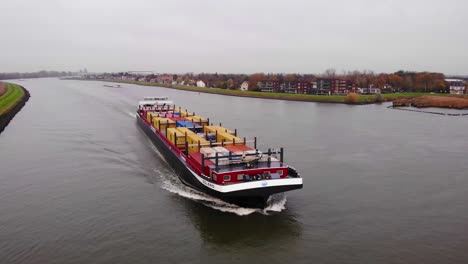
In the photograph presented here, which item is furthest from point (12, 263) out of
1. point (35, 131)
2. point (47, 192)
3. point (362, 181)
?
point (35, 131)

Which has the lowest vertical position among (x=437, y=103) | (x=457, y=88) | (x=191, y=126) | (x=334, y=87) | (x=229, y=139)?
(x=229, y=139)

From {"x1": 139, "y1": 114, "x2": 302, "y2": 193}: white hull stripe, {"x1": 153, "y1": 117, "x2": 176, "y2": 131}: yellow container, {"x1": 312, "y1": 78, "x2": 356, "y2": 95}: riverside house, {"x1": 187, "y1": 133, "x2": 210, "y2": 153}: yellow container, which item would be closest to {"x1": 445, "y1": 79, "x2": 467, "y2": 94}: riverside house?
{"x1": 312, "y1": 78, "x2": 356, "y2": 95}: riverside house

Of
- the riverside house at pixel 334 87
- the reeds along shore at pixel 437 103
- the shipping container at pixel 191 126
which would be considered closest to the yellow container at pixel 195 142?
the shipping container at pixel 191 126

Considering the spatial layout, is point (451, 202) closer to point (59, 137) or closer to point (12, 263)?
point (12, 263)

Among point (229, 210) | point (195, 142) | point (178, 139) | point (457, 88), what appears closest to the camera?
point (229, 210)

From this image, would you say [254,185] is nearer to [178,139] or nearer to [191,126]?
[178,139]

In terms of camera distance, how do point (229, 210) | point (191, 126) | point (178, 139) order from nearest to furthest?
point (229, 210) < point (178, 139) < point (191, 126)

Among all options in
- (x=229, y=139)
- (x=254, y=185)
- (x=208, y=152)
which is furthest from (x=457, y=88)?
(x=254, y=185)

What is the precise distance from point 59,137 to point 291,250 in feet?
89.7

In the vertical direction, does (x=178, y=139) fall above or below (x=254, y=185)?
above

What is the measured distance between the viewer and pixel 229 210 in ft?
56.7

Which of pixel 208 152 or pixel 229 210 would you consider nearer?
pixel 229 210

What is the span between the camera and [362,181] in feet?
71.3

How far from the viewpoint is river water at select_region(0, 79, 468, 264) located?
13.9 metres
